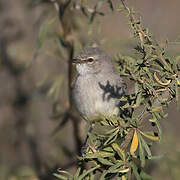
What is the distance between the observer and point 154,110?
2033 mm

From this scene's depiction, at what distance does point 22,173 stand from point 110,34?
342 centimetres

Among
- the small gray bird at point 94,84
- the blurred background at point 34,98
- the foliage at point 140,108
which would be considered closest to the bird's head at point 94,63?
the small gray bird at point 94,84

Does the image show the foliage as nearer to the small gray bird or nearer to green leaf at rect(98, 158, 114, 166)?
green leaf at rect(98, 158, 114, 166)

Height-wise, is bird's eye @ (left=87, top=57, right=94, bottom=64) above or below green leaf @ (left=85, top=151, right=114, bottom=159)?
above

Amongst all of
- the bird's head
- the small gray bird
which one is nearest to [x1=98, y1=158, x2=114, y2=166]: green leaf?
the small gray bird

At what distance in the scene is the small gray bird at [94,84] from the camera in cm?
391

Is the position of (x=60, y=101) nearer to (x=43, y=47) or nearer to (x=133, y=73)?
(x=43, y=47)

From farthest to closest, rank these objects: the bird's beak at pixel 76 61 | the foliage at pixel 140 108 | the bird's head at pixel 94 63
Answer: the bird's head at pixel 94 63 < the bird's beak at pixel 76 61 < the foliage at pixel 140 108

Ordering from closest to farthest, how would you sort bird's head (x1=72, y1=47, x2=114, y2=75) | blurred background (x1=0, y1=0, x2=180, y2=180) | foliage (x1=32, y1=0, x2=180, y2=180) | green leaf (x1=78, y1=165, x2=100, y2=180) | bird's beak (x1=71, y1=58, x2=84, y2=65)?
foliage (x1=32, y1=0, x2=180, y2=180)
green leaf (x1=78, y1=165, x2=100, y2=180)
bird's beak (x1=71, y1=58, x2=84, y2=65)
blurred background (x1=0, y1=0, x2=180, y2=180)
bird's head (x1=72, y1=47, x2=114, y2=75)

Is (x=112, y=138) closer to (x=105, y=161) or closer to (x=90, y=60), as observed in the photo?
(x=105, y=161)

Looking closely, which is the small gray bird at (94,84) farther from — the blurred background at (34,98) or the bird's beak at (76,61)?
the blurred background at (34,98)

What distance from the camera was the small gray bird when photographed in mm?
3914

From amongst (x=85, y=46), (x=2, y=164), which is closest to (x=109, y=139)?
(x=85, y=46)

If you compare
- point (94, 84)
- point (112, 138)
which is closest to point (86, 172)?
point (112, 138)
